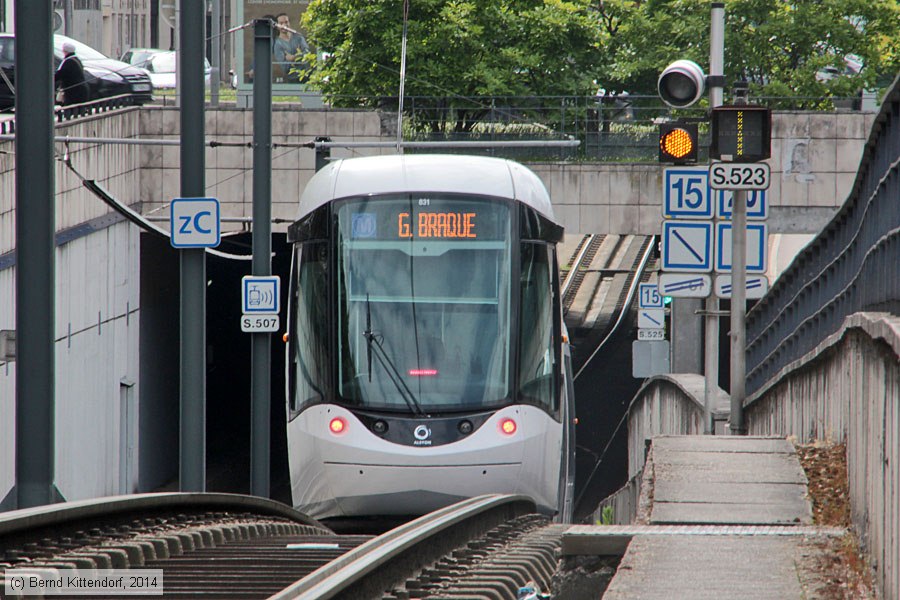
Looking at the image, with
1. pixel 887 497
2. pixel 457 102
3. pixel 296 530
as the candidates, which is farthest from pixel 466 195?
pixel 457 102

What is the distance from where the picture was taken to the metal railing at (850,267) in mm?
8180

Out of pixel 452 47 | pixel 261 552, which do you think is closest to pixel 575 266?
pixel 452 47

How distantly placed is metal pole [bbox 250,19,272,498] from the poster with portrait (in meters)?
18.6

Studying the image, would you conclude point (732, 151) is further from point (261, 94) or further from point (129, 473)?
point (129, 473)

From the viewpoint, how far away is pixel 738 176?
512 inches

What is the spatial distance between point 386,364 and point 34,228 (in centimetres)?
428

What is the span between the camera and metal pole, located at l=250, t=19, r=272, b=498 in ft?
60.5

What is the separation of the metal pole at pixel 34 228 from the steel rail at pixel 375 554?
261cm

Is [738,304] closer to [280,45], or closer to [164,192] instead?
[164,192]

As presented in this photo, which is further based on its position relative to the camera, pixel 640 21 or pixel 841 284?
pixel 640 21

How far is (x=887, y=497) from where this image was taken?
595 cm

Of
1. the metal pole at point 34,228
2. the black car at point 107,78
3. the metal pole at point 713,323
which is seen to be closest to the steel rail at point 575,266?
the black car at point 107,78

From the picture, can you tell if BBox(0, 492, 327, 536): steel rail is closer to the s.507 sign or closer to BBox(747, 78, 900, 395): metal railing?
BBox(747, 78, 900, 395): metal railing

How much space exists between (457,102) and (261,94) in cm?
1589
